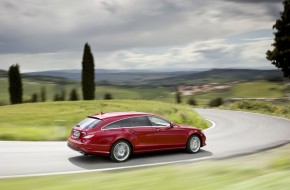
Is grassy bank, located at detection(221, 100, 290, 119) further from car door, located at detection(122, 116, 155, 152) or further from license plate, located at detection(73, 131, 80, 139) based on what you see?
license plate, located at detection(73, 131, 80, 139)

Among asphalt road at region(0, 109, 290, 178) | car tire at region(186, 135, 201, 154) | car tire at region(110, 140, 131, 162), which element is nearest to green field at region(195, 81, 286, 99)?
asphalt road at region(0, 109, 290, 178)

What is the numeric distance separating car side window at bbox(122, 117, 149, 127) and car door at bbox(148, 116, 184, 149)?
0.27 m

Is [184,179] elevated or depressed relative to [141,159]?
elevated

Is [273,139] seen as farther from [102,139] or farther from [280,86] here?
[280,86]

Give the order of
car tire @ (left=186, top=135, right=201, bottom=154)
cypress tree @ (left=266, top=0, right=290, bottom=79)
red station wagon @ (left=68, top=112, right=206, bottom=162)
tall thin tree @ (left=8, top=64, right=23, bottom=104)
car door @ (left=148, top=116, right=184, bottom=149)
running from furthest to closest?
tall thin tree @ (left=8, top=64, right=23, bottom=104)
cypress tree @ (left=266, top=0, right=290, bottom=79)
car tire @ (left=186, top=135, right=201, bottom=154)
car door @ (left=148, top=116, right=184, bottom=149)
red station wagon @ (left=68, top=112, right=206, bottom=162)

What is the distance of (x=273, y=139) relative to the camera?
20844mm

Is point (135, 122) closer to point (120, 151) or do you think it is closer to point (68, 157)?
point (120, 151)

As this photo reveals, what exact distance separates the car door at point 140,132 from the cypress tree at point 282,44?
26330 millimetres

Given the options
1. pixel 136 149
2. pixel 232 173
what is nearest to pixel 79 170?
pixel 136 149

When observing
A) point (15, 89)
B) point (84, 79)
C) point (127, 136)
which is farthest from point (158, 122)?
point (15, 89)

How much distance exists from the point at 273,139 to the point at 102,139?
1141cm

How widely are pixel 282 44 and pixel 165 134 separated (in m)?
26.6

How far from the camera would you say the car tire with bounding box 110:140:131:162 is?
42.3 feet

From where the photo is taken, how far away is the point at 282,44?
122 ft
